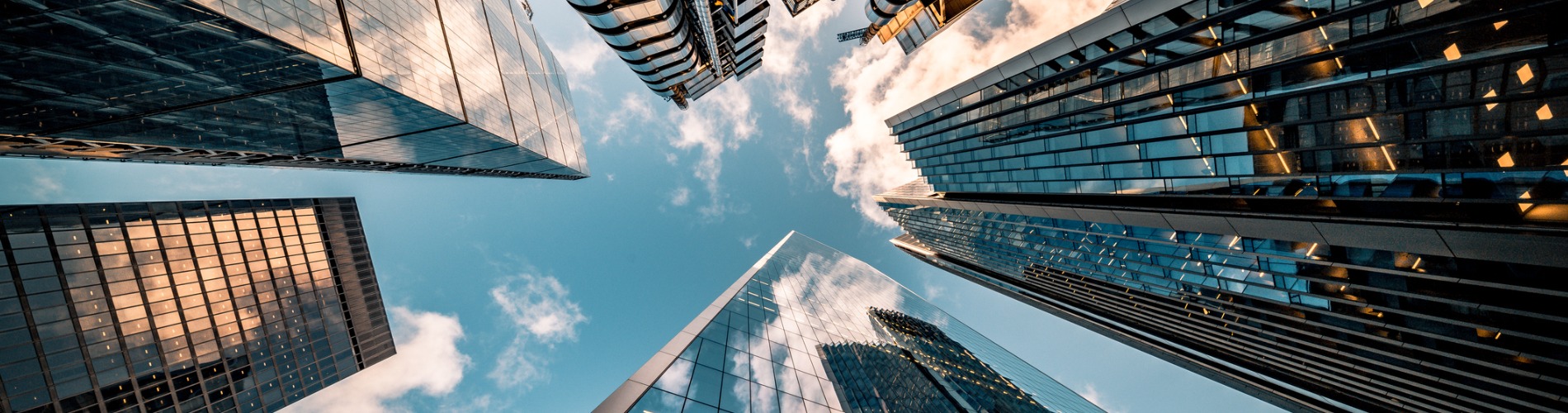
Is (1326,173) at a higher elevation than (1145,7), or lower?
lower

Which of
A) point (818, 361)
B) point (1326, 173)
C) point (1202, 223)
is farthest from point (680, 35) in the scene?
point (1326, 173)

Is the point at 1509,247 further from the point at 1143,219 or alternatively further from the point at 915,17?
the point at 915,17

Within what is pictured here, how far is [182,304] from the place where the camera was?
4253 cm

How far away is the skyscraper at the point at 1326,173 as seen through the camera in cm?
1030

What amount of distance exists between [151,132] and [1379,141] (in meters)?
52.0

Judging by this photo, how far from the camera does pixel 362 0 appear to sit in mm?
14500

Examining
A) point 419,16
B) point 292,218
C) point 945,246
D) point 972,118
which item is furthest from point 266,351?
point 945,246

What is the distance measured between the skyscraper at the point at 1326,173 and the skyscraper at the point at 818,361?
534 inches

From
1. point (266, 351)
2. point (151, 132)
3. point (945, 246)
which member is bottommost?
point (945, 246)

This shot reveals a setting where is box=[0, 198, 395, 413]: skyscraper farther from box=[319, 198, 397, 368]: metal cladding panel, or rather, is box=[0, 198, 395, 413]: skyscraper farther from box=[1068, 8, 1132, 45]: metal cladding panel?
box=[1068, 8, 1132, 45]: metal cladding panel

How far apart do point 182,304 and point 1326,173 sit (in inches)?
3347

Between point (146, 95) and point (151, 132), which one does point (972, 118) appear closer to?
point (146, 95)

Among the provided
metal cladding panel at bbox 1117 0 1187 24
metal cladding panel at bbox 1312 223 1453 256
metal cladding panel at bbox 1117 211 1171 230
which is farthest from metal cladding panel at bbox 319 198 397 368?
metal cladding panel at bbox 1312 223 1453 256

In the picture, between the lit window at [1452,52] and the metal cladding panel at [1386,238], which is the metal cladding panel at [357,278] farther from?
the lit window at [1452,52]
